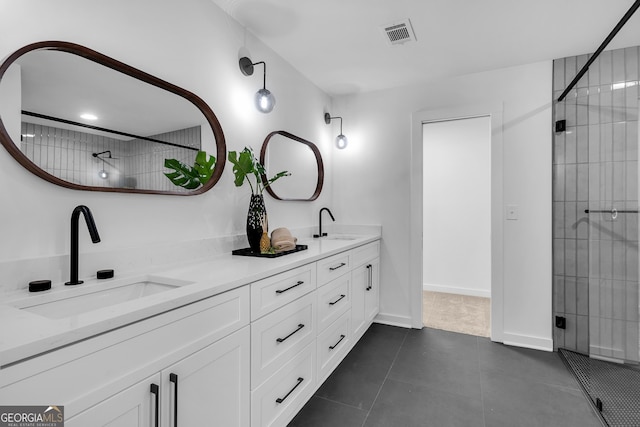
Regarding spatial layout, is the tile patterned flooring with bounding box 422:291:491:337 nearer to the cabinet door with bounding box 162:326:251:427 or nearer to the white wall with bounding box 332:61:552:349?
the white wall with bounding box 332:61:552:349

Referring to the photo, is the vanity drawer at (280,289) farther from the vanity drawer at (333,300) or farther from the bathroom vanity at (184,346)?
the vanity drawer at (333,300)

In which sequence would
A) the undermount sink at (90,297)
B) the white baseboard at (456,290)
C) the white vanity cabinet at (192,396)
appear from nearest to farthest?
the white vanity cabinet at (192,396) < the undermount sink at (90,297) < the white baseboard at (456,290)

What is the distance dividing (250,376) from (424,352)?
1723 mm

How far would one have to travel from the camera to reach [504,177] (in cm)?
271

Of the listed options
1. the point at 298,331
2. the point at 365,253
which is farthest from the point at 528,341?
the point at 298,331

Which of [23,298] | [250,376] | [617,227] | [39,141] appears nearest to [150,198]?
[39,141]

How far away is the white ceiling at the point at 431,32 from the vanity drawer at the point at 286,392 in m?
2.03

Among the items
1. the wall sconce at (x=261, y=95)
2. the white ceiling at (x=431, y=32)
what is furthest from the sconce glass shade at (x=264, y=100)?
the white ceiling at (x=431, y=32)

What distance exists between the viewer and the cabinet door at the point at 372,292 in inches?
110

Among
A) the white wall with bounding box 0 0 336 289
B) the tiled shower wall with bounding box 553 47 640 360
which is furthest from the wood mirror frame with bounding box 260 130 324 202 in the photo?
the tiled shower wall with bounding box 553 47 640 360

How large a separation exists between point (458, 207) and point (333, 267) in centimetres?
284

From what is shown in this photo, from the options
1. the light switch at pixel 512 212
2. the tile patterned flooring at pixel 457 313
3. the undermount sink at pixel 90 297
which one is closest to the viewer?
the undermount sink at pixel 90 297

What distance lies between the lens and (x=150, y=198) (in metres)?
1.51

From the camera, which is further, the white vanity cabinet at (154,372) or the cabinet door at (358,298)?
the cabinet door at (358,298)
